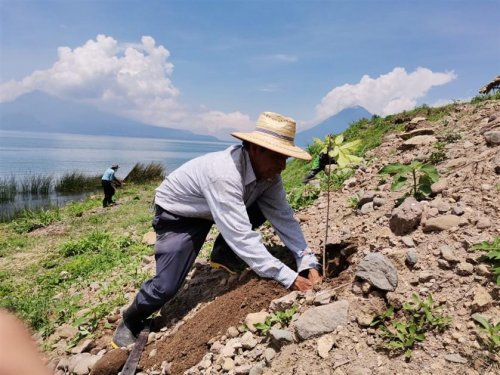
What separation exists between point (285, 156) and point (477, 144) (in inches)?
124

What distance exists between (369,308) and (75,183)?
2405 cm

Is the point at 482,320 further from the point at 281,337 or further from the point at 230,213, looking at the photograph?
the point at 230,213

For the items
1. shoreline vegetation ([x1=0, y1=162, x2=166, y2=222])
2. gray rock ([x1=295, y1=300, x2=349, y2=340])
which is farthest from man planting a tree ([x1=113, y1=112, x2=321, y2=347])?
shoreline vegetation ([x1=0, y1=162, x2=166, y2=222])

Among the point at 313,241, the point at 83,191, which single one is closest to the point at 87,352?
the point at 313,241

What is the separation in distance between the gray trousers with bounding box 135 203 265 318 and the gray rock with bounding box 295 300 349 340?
1.26 m

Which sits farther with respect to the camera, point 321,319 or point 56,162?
point 56,162

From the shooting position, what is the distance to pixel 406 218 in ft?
10.6

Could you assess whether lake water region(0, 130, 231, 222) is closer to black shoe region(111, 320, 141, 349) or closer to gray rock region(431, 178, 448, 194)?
black shoe region(111, 320, 141, 349)

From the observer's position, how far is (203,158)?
11.6 ft

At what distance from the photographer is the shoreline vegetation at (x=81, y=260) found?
14.9 ft

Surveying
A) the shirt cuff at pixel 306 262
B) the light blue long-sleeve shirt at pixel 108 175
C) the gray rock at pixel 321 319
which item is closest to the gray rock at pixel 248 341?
the gray rock at pixel 321 319

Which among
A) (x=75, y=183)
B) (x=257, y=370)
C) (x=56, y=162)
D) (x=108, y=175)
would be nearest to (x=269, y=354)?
(x=257, y=370)

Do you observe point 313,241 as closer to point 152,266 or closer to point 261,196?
point 261,196

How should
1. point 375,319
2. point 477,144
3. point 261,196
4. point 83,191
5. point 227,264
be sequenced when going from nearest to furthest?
point 375,319 < point 261,196 < point 227,264 < point 477,144 < point 83,191
